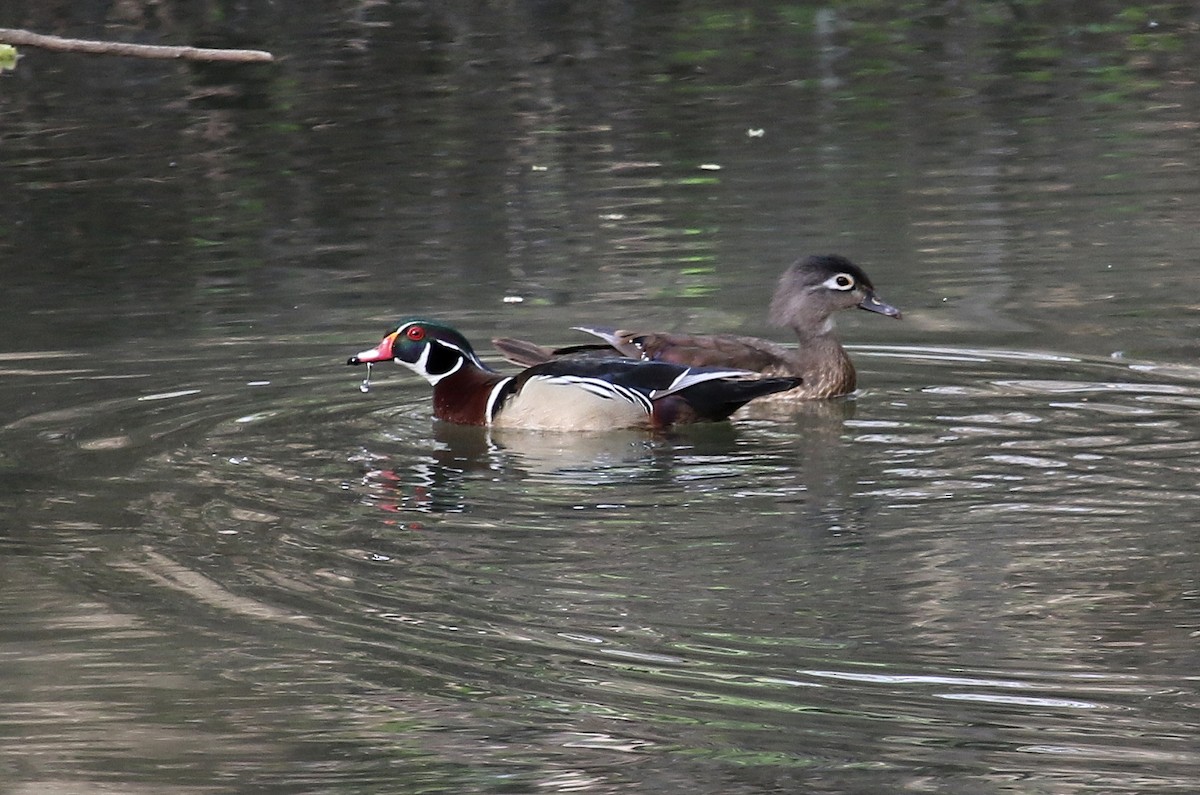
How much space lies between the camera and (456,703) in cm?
577

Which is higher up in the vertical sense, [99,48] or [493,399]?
[99,48]

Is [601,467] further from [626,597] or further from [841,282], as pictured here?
[841,282]

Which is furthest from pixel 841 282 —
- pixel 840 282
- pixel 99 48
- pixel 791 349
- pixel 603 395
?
pixel 99 48

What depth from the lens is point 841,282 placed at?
35.0 feet

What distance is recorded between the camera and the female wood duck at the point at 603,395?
9.42m

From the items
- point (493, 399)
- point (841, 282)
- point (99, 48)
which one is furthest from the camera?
point (841, 282)

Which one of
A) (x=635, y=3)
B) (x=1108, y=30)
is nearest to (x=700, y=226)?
(x=1108, y=30)

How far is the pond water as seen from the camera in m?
5.55

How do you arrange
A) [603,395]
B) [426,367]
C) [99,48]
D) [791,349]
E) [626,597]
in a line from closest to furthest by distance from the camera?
[99,48] → [626,597] → [603,395] → [426,367] → [791,349]

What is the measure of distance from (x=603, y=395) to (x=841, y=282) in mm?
1827

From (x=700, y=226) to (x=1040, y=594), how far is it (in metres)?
7.84

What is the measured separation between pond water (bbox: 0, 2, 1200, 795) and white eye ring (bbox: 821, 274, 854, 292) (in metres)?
0.43

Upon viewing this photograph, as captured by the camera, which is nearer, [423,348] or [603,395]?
[603,395]

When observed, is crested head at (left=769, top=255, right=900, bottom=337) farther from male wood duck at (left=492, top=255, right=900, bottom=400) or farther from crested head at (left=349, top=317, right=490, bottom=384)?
crested head at (left=349, top=317, right=490, bottom=384)
